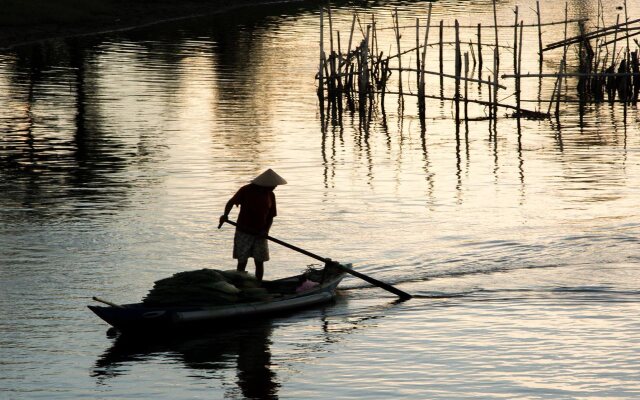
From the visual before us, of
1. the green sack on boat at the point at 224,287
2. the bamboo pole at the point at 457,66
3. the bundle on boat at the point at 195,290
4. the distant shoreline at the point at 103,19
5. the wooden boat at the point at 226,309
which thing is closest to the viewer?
the wooden boat at the point at 226,309

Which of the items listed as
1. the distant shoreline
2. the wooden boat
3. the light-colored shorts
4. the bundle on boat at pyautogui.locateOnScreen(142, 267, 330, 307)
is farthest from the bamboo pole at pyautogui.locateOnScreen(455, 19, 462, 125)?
the distant shoreline

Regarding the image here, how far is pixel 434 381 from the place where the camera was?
12.3 metres

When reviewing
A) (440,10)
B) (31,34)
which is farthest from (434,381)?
(440,10)

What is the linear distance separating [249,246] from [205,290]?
4.32 feet

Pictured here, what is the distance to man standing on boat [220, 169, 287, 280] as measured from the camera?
47.5 feet

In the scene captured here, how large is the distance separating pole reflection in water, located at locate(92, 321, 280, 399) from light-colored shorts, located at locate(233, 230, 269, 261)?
1.04 metres

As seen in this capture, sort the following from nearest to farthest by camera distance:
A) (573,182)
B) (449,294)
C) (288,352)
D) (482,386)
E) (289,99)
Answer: (482,386)
(288,352)
(449,294)
(573,182)
(289,99)

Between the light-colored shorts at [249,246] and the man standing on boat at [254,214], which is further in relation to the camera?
the light-colored shorts at [249,246]

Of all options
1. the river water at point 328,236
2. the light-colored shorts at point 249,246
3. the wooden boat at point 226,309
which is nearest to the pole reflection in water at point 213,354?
the river water at point 328,236

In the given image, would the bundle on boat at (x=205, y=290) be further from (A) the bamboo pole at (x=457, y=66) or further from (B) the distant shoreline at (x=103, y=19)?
(B) the distant shoreline at (x=103, y=19)

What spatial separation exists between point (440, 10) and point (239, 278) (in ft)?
174

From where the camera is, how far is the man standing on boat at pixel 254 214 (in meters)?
A: 14.5

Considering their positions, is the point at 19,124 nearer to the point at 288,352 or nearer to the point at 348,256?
the point at 348,256

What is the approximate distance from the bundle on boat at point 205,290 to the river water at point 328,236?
0.36 meters
